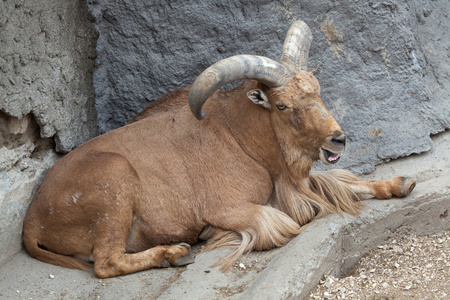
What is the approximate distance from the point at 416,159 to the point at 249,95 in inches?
85.8

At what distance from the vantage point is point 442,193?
16.7 feet

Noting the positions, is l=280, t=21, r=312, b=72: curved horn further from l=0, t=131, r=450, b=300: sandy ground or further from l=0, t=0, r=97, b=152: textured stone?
l=0, t=0, r=97, b=152: textured stone

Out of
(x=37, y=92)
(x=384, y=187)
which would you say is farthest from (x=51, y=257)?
(x=384, y=187)

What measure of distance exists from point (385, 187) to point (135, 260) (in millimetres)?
2292

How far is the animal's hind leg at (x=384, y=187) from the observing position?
514 centimetres

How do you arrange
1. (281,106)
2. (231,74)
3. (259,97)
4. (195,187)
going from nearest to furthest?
(231,74), (281,106), (259,97), (195,187)

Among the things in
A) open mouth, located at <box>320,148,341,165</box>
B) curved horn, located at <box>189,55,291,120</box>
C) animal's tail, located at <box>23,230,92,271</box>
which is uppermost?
curved horn, located at <box>189,55,291,120</box>

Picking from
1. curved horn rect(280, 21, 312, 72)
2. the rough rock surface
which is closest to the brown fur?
curved horn rect(280, 21, 312, 72)

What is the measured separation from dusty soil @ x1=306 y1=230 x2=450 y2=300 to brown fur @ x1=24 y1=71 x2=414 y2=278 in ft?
1.58

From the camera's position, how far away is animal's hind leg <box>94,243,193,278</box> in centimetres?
476

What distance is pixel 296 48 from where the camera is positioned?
16.9 ft

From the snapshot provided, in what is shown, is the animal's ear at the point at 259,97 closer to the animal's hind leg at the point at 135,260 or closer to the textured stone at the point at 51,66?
the animal's hind leg at the point at 135,260

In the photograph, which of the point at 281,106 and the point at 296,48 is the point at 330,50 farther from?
the point at 281,106

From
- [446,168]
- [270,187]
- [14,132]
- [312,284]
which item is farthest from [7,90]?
[446,168]
